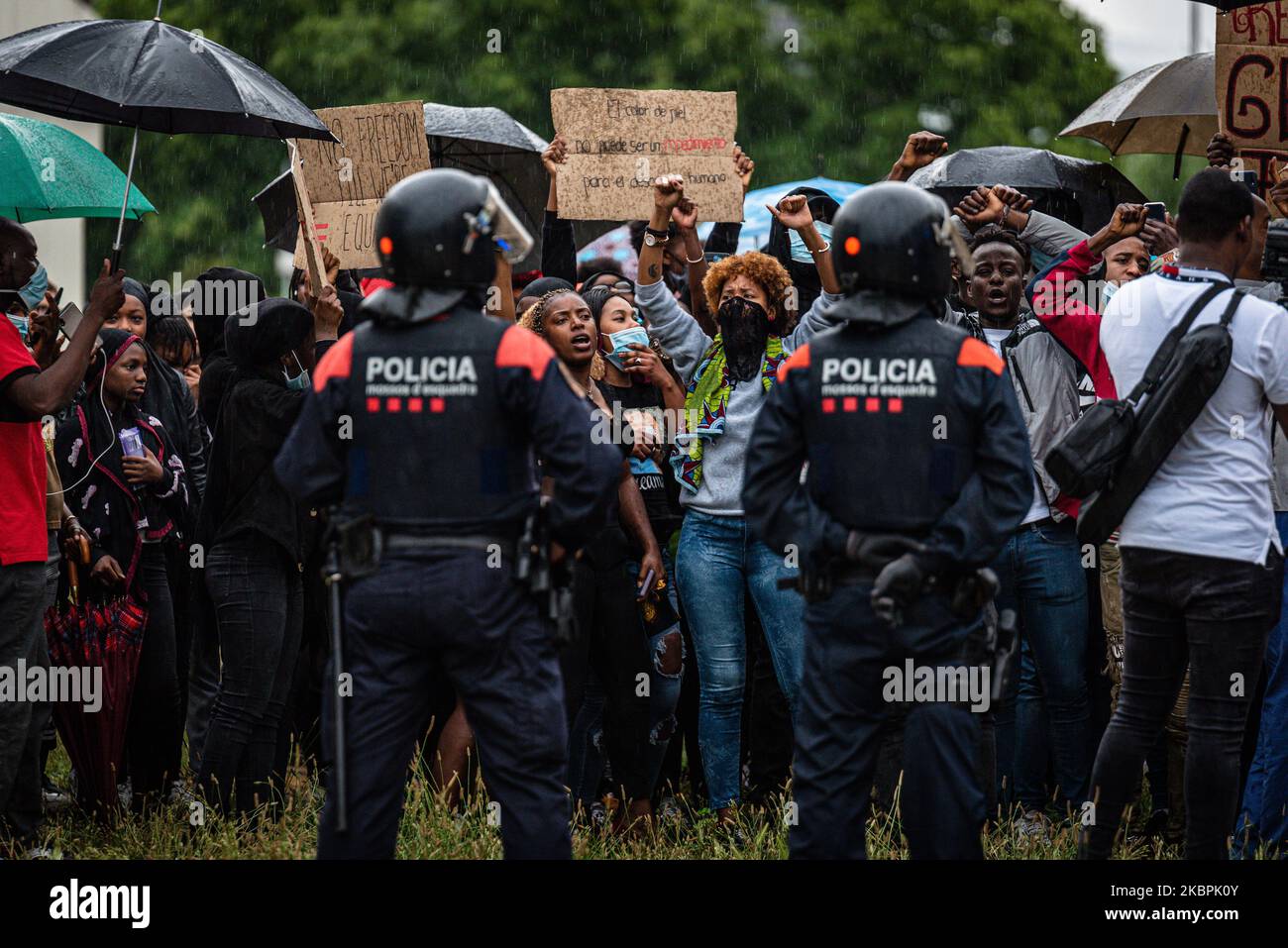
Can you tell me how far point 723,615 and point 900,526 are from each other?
2167 millimetres

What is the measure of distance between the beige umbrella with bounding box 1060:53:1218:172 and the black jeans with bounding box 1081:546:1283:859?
13.9 ft

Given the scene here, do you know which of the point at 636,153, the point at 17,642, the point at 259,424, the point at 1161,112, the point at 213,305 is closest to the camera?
the point at 17,642

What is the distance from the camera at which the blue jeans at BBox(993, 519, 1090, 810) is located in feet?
23.6

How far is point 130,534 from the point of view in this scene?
25.5ft

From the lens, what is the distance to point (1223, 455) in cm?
571

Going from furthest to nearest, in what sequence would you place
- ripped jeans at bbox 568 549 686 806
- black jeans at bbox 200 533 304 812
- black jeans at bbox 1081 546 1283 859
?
ripped jeans at bbox 568 549 686 806 → black jeans at bbox 200 533 304 812 → black jeans at bbox 1081 546 1283 859

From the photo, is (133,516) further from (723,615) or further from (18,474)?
(723,615)

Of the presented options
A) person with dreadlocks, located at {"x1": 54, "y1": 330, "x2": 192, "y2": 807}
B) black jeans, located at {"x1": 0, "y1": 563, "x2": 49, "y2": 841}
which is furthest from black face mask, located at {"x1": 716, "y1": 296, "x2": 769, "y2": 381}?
black jeans, located at {"x1": 0, "y1": 563, "x2": 49, "y2": 841}

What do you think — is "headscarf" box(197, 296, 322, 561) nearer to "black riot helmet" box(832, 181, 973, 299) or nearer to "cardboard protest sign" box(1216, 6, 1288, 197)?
"black riot helmet" box(832, 181, 973, 299)

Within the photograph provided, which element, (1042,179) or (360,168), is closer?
(360,168)

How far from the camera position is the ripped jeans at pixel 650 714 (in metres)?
7.23

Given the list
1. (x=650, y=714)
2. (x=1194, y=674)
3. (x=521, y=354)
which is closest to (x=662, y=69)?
(x=650, y=714)

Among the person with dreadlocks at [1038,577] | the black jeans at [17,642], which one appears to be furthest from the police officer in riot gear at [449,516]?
the person with dreadlocks at [1038,577]
